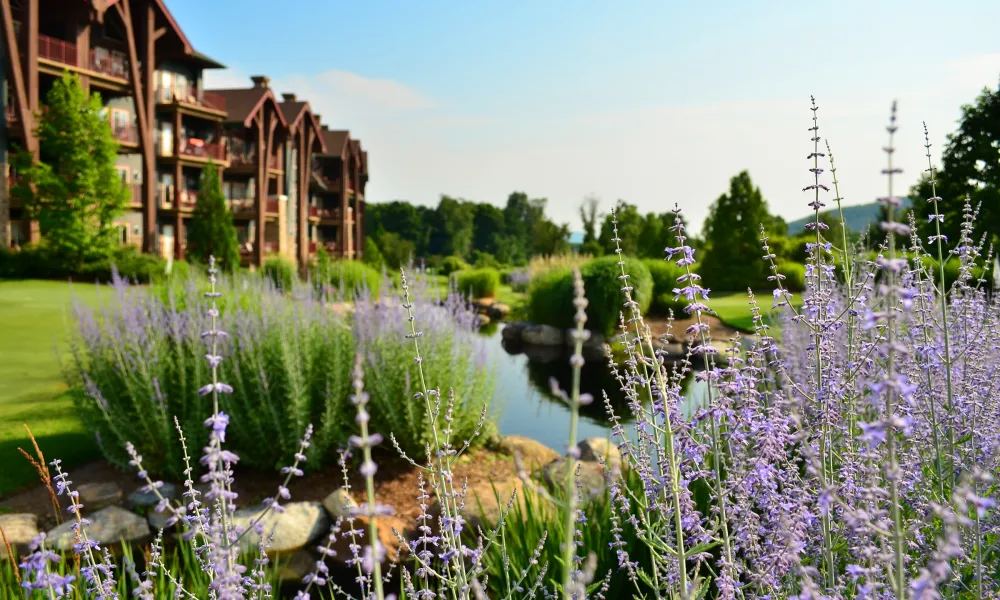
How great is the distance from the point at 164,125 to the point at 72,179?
8.08 m

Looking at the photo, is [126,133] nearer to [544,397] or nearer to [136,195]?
[136,195]

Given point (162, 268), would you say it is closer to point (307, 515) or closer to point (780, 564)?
point (307, 515)

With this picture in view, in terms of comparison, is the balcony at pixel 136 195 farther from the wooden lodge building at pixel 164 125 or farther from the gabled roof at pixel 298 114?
the gabled roof at pixel 298 114

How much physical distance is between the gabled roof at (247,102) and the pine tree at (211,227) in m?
7.08

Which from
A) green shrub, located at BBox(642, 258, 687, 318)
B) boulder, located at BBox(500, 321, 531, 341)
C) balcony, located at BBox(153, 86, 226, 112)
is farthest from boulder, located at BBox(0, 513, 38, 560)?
balcony, located at BBox(153, 86, 226, 112)

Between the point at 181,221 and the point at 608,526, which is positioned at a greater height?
the point at 181,221

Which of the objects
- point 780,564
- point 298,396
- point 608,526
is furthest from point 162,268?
point 780,564

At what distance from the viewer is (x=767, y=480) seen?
104 inches

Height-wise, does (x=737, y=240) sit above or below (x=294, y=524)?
above

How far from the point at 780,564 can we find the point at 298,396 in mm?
5528

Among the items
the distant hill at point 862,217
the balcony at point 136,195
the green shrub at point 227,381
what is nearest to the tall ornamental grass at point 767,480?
the distant hill at point 862,217

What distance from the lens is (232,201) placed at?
129 ft

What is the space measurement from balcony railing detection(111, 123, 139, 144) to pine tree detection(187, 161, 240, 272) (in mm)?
3298

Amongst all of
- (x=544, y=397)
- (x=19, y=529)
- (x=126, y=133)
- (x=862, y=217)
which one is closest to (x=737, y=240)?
(x=544, y=397)
